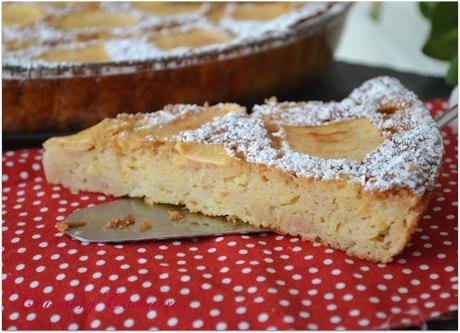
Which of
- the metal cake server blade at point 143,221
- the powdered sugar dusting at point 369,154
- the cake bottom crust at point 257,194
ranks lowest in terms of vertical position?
the metal cake server blade at point 143,221

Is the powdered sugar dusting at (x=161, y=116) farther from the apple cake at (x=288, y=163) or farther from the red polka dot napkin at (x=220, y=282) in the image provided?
the red polka dot napkin at (x=220, y=282)

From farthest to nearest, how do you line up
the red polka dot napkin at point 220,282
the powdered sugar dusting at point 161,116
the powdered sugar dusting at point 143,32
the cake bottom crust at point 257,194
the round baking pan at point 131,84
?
the powdered sugar dusting at point 143,32 < the round baking pan at point 131,84 < the powdered sugar dusting at point 161,116 < the cake bottom crust at point 257,194 < the red polka dot napkin at point 220,282

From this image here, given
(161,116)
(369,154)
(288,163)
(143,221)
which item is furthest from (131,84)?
(369,154)

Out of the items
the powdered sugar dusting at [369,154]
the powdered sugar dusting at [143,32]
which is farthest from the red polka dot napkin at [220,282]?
the powdered sugar dusting at [143,32]

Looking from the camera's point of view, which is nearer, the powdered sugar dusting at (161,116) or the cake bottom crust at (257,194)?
the cake bottom crust at (257,194)

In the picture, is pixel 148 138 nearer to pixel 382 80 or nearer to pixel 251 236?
pixel 251 236

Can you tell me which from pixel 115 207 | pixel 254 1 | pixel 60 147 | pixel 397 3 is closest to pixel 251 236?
pixel 115 207
